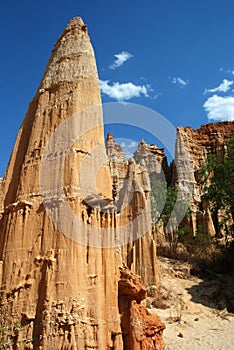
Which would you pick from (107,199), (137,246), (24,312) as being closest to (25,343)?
(24,312)

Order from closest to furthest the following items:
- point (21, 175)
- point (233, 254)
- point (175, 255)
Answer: point (21, 175), point (233, 254), point (175, 255)

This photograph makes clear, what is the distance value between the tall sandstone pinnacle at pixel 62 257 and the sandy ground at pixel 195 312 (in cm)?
506

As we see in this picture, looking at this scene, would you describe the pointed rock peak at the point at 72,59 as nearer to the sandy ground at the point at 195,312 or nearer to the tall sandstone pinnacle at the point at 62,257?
the tall sandstone pinnacle at the point at 62,257

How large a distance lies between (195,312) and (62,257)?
40.3ft

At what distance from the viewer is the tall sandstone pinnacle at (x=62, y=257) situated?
25.0 ft

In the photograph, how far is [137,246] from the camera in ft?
72.7

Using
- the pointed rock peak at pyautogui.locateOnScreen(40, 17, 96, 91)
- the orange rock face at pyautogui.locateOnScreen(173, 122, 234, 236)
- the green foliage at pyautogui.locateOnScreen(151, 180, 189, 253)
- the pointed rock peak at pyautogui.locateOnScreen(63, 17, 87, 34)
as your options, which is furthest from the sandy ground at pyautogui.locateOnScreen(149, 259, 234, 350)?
the orange rock face at pyautogui.locateOnScreen(173, 122, 234, 236)

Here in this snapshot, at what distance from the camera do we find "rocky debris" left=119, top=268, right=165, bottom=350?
849 centimetres

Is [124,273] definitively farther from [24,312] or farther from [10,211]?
[10,211]

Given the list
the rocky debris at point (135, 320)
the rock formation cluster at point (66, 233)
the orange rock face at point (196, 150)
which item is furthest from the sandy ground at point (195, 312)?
the orange rock face at point (196, 150)

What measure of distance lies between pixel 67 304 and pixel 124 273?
203 centimetres

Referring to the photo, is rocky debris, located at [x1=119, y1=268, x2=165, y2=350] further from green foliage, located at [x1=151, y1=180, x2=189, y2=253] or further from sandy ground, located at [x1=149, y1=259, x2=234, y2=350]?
green foliage, located at [x1=151, y1=180, x2=189, y2=253]

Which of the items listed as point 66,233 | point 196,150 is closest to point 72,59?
point 66,233

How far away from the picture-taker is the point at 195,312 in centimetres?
1788
